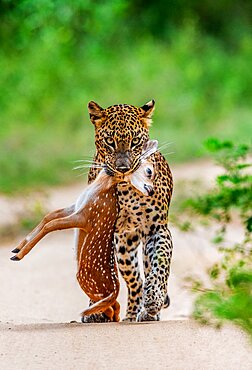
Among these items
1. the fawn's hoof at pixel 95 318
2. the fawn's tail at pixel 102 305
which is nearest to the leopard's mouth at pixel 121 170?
the fawn's tail at pixel 102 305

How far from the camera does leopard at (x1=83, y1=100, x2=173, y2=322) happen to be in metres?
8.67

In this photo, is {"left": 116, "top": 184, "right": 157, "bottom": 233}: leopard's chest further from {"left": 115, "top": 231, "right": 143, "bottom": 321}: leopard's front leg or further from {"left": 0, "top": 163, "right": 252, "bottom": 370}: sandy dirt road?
{"left": 0, "top": 163, "right": 252, "bottom": 370}: sandy dirt road

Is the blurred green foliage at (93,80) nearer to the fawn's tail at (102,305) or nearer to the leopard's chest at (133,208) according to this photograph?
the leopard's chest at (133,208)

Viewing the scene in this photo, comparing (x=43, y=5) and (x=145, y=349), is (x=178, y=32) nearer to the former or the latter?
(x=43, y=5)

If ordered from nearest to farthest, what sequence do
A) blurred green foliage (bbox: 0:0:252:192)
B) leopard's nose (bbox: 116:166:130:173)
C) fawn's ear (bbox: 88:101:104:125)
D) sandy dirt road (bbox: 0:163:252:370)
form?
sandy dirt road (bbox: 0:163:252:370) → leopard's nose (bbox: 116:166:130:173) → fawn's ear (bbox: 88:101:104:125) → blurred green foliage (bbox: 0:0:252:192)

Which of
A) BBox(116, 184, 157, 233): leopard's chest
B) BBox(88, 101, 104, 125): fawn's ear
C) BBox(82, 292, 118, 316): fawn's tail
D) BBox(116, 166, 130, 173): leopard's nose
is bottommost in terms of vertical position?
BBox(82, 292, 118, 316): fawn's tail

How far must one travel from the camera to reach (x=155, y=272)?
344 inches

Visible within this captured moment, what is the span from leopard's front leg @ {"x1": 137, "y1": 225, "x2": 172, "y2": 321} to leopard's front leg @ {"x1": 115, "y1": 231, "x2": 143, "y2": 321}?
102 millimetres

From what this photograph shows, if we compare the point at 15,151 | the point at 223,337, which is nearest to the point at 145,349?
the point at 223,337

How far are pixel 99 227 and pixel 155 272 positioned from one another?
493 mm

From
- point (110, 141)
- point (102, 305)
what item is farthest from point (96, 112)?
point (102, 305)

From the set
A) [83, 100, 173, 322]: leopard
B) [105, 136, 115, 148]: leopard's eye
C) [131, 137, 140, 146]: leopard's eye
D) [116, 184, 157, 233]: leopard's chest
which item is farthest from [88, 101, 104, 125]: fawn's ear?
[116, 184, 157, 233]: leopard's chest

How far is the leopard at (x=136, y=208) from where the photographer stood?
8.67 metres

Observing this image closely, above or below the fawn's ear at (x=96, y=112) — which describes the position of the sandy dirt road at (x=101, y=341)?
below
